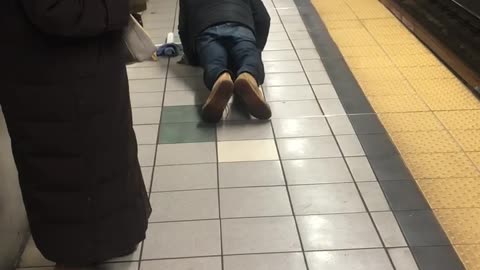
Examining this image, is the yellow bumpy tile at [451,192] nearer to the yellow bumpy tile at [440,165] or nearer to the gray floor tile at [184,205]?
the yellow bumpy tile at [440,165]

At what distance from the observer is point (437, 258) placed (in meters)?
1.89

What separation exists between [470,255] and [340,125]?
3.34 feet

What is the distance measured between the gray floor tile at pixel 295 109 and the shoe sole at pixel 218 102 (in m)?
0.32

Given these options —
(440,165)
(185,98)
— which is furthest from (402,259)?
(185,98)

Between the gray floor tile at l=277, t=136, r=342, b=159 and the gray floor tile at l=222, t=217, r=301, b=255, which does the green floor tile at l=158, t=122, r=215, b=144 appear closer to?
the gray floor tile at l=277, t=136, r=342, b=159

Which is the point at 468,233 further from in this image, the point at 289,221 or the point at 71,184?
the point at 71,184

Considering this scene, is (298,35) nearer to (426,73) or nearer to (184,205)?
(426,73)

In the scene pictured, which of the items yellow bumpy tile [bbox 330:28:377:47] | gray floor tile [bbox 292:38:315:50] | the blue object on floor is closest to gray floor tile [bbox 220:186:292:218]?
the blue object on floor

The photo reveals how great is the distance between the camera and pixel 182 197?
2209 millimetres

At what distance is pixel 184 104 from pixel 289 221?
3.87 ft

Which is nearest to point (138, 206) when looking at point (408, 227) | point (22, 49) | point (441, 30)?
point (22, 49)

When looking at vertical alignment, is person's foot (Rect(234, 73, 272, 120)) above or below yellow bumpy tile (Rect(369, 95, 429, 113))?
above

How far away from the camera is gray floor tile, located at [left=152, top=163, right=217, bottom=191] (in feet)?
7.48

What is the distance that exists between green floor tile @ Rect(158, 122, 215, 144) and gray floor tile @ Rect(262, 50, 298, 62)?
0.99m
